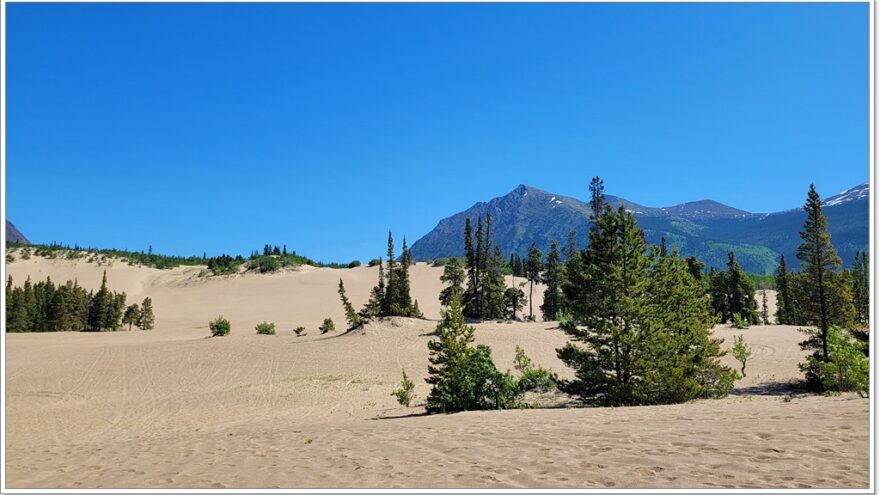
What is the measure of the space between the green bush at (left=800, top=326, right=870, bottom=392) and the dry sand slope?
2.14m

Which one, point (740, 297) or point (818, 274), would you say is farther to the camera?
point (740, 297)

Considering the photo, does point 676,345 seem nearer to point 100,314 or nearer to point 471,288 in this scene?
point 471,288

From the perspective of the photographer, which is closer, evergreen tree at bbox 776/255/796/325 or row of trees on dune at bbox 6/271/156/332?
evergreen tree at bbox 776/255/796/325

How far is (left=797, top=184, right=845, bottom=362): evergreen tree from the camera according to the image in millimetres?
29125

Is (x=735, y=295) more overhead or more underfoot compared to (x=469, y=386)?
more overhead

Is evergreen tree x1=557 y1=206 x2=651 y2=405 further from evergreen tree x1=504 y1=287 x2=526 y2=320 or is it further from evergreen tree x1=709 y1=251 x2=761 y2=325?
evergreen tree x1=504 y1=287 x2=526 y2=320

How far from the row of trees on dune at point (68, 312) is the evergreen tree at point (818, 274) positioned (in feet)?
257

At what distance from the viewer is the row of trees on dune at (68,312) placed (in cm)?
7219

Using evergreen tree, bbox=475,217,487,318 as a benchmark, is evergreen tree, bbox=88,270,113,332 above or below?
below

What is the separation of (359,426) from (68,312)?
7734cm

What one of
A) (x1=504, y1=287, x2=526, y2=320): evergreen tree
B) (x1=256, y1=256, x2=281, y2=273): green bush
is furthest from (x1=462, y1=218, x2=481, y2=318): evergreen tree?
(x1=256, y1=256, x2=281, y2=273): green bush

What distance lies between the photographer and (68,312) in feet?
245

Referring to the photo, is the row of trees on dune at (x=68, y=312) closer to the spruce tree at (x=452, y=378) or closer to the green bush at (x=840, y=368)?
Answer: the spruce tree at (x=452, y=378)

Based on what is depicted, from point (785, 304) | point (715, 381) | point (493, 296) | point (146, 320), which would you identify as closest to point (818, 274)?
point (715, 381)
